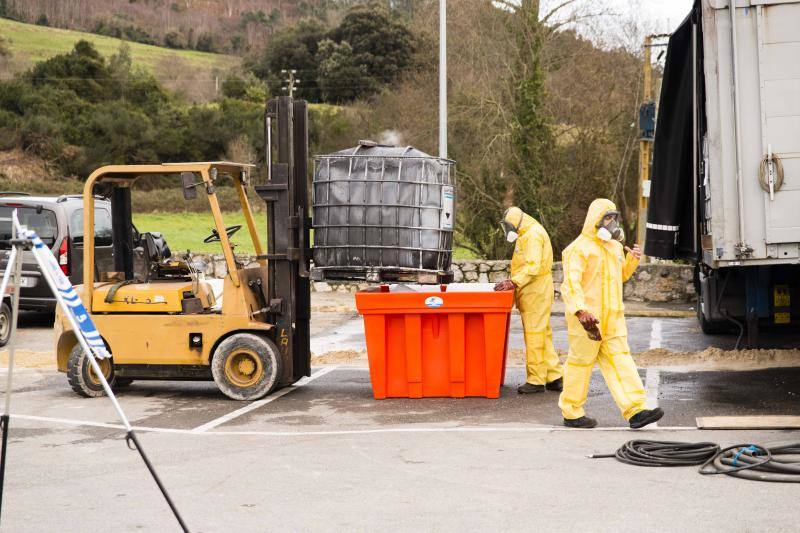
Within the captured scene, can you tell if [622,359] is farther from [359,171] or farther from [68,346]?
[68,346]

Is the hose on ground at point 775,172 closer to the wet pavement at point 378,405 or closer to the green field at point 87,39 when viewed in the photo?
the wet pavement at point 378,405

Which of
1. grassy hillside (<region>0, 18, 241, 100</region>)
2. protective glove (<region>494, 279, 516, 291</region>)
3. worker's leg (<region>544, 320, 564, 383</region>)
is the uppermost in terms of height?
grassy hillside (<region>0, 18, 241, 100</region>)

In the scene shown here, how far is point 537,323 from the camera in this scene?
33.6 feet

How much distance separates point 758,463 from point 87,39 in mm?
64277

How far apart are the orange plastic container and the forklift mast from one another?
78cm

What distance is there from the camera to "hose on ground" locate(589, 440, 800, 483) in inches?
270

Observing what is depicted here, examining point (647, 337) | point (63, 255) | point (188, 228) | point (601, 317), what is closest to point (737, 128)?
point (601, 317)

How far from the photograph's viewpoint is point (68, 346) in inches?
420

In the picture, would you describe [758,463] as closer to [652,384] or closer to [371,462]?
[371,462]

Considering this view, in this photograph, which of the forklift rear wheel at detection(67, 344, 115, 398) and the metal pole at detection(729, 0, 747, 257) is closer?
the metal pole at detection(729, 0, 747, 257)

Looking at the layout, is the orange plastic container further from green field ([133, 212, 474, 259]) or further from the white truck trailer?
green field ([133, 212, 474, 259])

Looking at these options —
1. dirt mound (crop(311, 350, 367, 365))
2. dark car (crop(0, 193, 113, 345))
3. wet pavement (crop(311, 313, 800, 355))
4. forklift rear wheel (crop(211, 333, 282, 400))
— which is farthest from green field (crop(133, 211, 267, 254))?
forklift rear wheel (crop(211, 333, 282, 400))

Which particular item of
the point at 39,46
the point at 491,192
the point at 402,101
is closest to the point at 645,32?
the point at 491,192

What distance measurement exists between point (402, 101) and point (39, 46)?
36.5m
